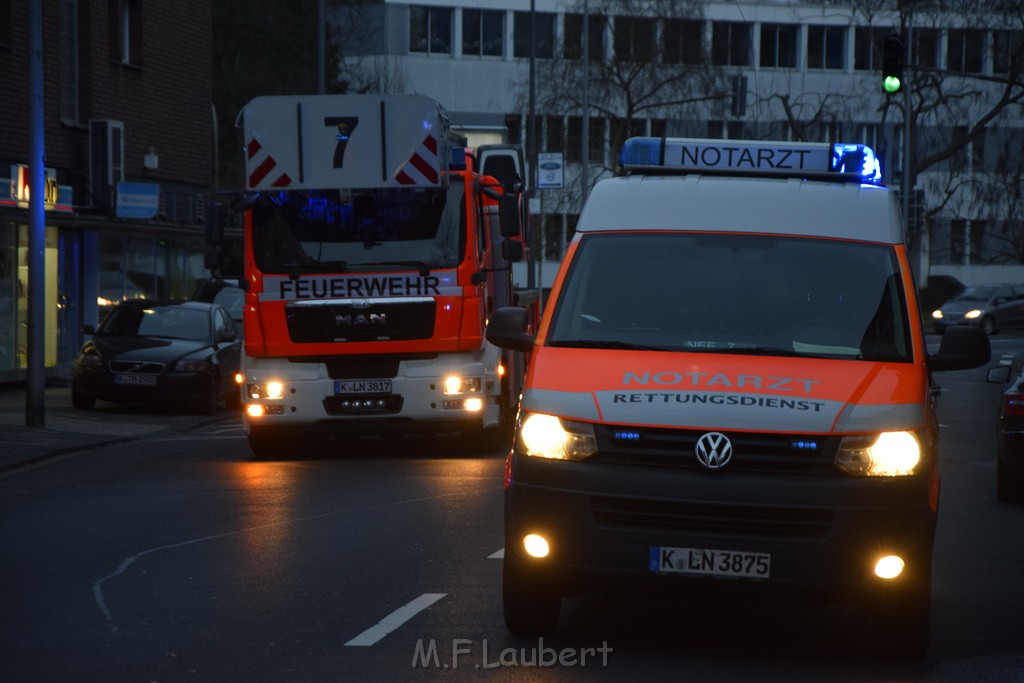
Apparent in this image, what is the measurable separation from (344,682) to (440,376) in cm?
996

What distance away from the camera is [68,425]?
2211cm

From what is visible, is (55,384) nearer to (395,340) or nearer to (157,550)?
(395,340)

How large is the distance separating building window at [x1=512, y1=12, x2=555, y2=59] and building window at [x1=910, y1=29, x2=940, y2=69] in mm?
13947

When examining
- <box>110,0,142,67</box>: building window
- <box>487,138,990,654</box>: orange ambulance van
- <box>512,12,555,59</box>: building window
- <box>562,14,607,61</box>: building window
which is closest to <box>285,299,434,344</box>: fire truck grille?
<box>487,138,990,654</box>: orange ambulance van

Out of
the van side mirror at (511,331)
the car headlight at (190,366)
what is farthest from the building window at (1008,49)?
the van side mirror at (511,331)

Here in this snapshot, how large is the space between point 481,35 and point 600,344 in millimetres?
63523

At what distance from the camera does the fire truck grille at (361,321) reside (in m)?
16.7

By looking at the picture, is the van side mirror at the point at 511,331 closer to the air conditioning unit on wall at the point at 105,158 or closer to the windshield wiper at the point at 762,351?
the windshield wiper at the point at 762,351

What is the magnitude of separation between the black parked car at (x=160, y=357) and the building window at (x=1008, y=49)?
99.6ft

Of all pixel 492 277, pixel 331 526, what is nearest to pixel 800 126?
pixel 492 277

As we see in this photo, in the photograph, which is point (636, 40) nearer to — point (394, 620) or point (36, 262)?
point (36, 262)

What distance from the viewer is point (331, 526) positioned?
39.5 feet

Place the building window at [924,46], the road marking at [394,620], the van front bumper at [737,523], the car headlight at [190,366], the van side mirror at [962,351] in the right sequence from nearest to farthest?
the van front bumper at [737,523]
the road marking at [394,620]
the van side mirror at [962,351]
the car headlight at [190,366]
the building window at [924,46]

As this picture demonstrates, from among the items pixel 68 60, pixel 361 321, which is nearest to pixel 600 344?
pixel 361 321
